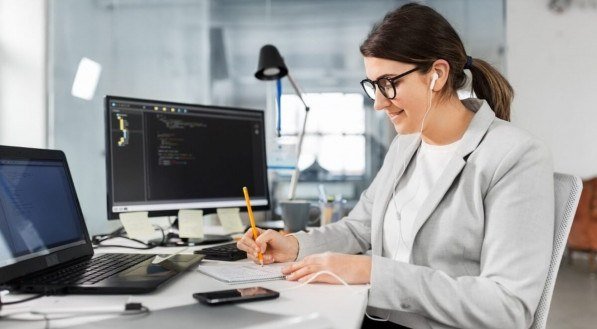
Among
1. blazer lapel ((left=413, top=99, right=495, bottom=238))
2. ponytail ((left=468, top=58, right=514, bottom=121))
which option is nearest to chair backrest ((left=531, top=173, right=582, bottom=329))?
blazer lapel ((left=413, top=99, right=495, bottom=238))

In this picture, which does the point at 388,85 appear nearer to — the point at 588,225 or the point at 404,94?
the point at 404,94

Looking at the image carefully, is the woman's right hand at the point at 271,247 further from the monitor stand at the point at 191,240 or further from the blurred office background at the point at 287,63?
the blurred office background at the point at 287,63

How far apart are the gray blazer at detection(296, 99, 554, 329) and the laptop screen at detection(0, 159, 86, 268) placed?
24.1 inches

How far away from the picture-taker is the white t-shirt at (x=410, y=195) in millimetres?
1188

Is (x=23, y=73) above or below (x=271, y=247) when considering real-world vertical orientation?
above

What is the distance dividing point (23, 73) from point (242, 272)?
2649 mm

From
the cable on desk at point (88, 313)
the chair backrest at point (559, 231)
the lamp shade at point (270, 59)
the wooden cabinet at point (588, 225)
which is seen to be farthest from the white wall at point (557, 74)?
the cable on desk at point (88, 313)

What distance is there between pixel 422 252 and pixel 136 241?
910mm

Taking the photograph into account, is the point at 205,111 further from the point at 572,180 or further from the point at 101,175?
the point at 101,175

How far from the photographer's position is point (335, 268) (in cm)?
97

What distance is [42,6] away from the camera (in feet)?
10.4

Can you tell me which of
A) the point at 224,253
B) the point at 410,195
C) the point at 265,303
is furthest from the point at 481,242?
the point at 224,253

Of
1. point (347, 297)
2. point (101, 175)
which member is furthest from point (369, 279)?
point (101, 175)

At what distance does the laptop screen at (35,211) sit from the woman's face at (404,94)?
717 mm
